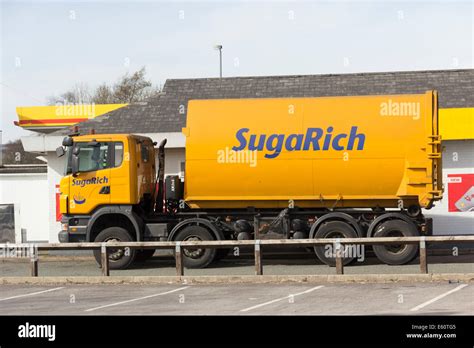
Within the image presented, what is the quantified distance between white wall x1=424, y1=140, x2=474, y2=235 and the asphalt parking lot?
10.00m

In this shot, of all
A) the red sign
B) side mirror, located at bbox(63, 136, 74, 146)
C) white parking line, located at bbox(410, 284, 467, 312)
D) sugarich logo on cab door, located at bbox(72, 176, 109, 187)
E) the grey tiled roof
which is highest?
the grey tiled roof

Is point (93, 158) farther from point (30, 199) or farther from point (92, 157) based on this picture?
point (30, 199)

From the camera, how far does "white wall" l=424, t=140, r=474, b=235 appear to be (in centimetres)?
2378

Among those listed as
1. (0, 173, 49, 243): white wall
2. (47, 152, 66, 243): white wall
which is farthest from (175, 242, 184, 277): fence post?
(0, 173, 49, 243): white wall

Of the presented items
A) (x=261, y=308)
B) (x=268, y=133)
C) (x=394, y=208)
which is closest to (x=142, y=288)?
(x=261, y=308)

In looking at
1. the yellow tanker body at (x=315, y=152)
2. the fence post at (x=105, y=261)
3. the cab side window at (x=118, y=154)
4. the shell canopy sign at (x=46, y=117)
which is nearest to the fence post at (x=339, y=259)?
the yellow tanker body at (x=315, y=152)

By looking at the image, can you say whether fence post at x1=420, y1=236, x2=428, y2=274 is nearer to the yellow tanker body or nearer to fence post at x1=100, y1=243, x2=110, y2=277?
the yellow tanker body

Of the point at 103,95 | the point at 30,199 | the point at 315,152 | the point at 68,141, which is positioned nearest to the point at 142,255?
the point at 68,141

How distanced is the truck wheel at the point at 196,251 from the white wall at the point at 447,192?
339 inches

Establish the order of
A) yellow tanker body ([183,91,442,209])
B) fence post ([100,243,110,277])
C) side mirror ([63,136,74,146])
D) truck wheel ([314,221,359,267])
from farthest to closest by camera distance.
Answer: side mirror ([63,136,74,146])
truck wheel ([314,221,359,267])
yellow tanker body ([183,91,442,209])
fence post ([100,243,110,277])

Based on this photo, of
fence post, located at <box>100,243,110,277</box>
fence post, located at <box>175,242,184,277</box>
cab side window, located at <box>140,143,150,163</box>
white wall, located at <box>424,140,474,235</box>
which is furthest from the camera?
white wall, located at <box>424,140,474,235</box>

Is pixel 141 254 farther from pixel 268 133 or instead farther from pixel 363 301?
pixel 363 301

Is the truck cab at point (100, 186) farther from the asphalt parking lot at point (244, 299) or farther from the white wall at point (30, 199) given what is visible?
the white wall at point (30, 199)
